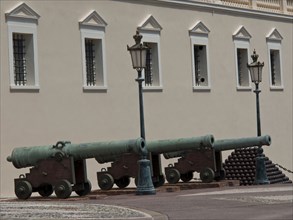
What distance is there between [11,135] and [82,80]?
127 inches

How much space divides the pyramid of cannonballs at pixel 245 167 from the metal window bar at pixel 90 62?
17.5 ft

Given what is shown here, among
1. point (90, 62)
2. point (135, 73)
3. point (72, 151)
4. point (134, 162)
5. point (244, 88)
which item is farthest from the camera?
point (244, 88)

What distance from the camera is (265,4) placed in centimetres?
3697

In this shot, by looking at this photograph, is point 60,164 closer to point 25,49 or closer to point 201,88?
point 25,49

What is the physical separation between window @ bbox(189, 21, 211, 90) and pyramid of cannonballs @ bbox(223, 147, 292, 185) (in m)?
2.57

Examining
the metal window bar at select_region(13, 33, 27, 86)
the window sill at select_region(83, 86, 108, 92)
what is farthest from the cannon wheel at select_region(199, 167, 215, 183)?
the metal window bar at select_region(13, 33, 27, 86)

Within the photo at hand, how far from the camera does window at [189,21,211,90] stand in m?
32.3

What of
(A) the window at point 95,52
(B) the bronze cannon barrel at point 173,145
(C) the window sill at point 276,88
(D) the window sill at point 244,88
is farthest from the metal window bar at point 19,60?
(C) the window sill at point 276,88

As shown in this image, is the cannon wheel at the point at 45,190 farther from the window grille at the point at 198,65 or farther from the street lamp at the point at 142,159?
the window grille at the point at 198,65

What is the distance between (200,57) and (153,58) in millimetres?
2718

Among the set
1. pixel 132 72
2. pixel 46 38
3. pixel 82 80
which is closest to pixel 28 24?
pixel 46 38

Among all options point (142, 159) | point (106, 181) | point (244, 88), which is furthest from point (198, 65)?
point (142, 159)

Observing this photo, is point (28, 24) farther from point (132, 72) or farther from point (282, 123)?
point (282, 123)

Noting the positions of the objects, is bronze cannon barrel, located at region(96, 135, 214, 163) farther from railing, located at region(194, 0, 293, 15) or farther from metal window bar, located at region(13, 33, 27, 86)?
railing, located at region(194, 0, 293, 15)
